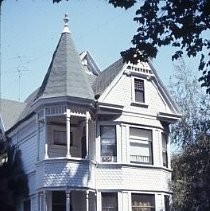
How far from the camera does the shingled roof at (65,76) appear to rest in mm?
25145

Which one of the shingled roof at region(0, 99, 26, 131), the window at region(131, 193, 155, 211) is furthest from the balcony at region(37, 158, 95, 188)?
the shingled roof at region(0, 99, 26, 131)

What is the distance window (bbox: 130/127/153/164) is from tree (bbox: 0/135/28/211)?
19.9 ft

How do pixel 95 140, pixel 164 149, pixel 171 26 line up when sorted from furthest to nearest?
1. pixel 164 149
2. pixel 95 140
3. pixel 171 26

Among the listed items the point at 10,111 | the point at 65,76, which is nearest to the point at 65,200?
the point at 65,76

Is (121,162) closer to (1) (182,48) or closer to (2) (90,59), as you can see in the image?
(2) (90,59)

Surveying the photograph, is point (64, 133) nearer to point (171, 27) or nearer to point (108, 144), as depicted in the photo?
point (108, 144)

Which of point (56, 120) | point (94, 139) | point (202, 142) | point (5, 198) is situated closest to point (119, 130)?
point (94, 139)

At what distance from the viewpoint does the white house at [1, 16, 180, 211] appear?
24.7 metres

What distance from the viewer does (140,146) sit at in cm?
2700

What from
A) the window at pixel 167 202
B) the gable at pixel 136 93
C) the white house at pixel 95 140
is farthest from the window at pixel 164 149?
the window at pixel 167 202

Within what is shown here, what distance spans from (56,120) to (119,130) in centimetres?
331

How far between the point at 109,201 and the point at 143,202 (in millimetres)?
1906

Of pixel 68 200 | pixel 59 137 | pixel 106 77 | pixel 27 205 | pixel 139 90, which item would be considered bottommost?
pixel 68 200

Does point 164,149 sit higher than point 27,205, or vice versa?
point 164,149
